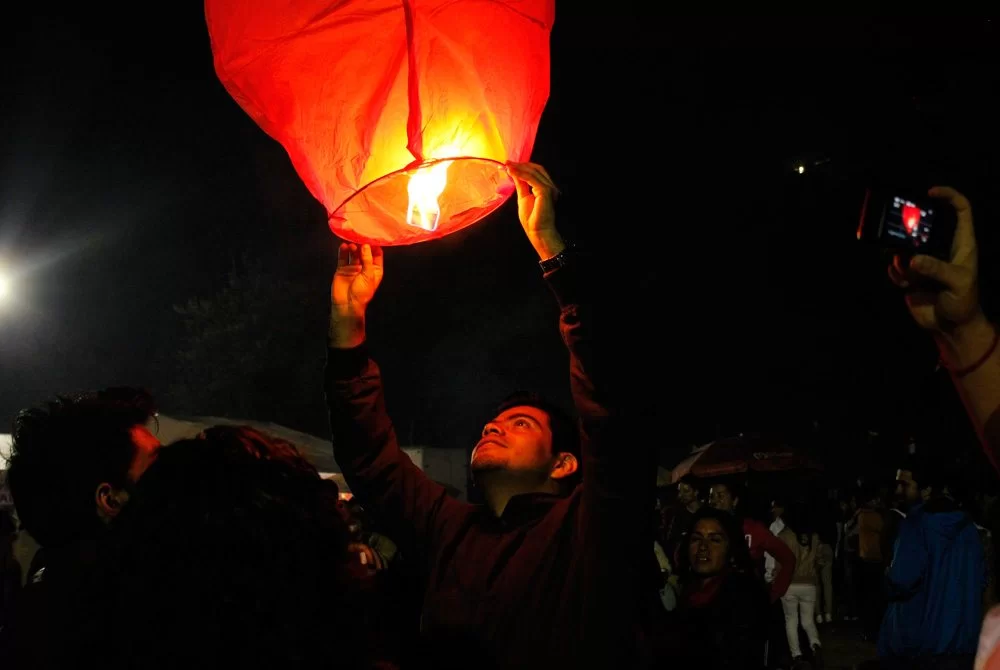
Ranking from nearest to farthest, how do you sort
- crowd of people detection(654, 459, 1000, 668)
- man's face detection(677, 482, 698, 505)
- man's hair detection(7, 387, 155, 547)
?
Result: man's hair detection(7, 387, 155, 547)
crowd of people detection(654, 459, 1000, 668)
man's face detection(677, 482, 698, 505)

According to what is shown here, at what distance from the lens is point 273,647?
1.39 m

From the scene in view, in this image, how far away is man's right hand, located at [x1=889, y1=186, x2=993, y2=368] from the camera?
5.65 ft

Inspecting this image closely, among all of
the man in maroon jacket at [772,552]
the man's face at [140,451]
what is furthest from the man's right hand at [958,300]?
the man in maroon jacket at [772,552]

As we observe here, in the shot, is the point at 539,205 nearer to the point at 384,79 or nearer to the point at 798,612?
the point at 384,79

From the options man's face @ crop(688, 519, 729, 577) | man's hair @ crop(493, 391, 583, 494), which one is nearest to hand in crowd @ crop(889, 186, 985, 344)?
man's hair @ crop(493, 391, 583, 494)

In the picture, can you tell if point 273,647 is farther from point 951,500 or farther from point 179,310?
point 179,310

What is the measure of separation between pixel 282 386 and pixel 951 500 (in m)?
21.8

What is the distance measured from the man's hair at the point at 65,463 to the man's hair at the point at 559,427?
1.37 m

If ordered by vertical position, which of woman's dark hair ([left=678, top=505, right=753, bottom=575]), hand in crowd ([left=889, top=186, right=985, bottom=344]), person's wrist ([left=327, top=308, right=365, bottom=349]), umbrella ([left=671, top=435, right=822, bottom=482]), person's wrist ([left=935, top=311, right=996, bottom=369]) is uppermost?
hand in crowd ([left=889, top=186, right=985, bottom=344])

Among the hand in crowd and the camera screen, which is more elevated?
the camera screen

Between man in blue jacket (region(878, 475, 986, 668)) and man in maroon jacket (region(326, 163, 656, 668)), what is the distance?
442cm

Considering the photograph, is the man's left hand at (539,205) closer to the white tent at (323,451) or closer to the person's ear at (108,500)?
the person's ear at (108,500)

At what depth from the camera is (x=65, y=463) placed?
2816mm

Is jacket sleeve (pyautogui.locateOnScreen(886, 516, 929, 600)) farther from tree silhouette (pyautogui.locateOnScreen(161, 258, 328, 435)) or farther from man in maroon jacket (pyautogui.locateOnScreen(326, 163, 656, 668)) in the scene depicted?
tree silhouette (pyautogui.locateOnScreen(161, 258, 328, 435))
